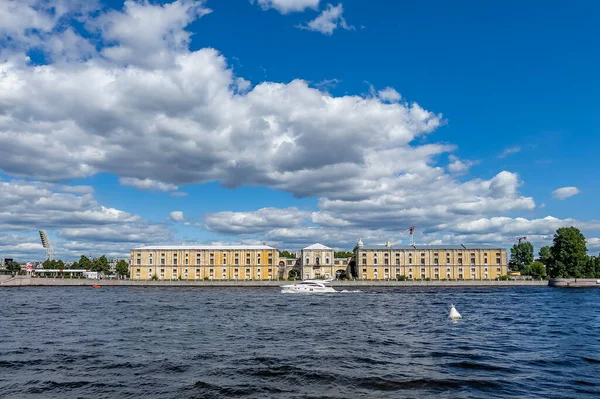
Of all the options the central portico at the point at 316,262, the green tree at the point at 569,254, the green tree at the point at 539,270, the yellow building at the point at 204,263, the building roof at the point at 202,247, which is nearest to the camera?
the green tree at the point at 569,254

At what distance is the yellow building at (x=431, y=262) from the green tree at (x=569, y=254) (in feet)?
58.0

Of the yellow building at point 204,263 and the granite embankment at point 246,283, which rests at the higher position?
the yellow building at point 204,263

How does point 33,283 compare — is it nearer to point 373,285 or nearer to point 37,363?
point 373,285

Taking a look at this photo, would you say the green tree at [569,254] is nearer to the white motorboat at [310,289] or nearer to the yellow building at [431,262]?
the yellow building at [431,262]

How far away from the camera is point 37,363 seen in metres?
27.9

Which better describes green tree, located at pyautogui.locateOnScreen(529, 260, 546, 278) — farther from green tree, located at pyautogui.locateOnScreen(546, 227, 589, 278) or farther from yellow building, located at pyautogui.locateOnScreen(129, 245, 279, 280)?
yellow building, located at pyautogui.locateOnScreen(129, 245, 279, 280)

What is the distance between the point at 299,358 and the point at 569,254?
155 metres

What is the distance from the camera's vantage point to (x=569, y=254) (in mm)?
157000

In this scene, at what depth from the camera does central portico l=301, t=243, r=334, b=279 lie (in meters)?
181

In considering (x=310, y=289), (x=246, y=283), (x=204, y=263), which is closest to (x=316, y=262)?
(x=246, y=283)

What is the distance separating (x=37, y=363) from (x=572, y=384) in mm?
28810

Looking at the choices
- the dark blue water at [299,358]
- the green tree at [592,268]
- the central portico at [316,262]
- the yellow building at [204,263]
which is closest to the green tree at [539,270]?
the green tree at [592,268]

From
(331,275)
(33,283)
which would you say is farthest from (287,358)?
(33,283)

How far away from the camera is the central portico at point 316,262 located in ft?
593
